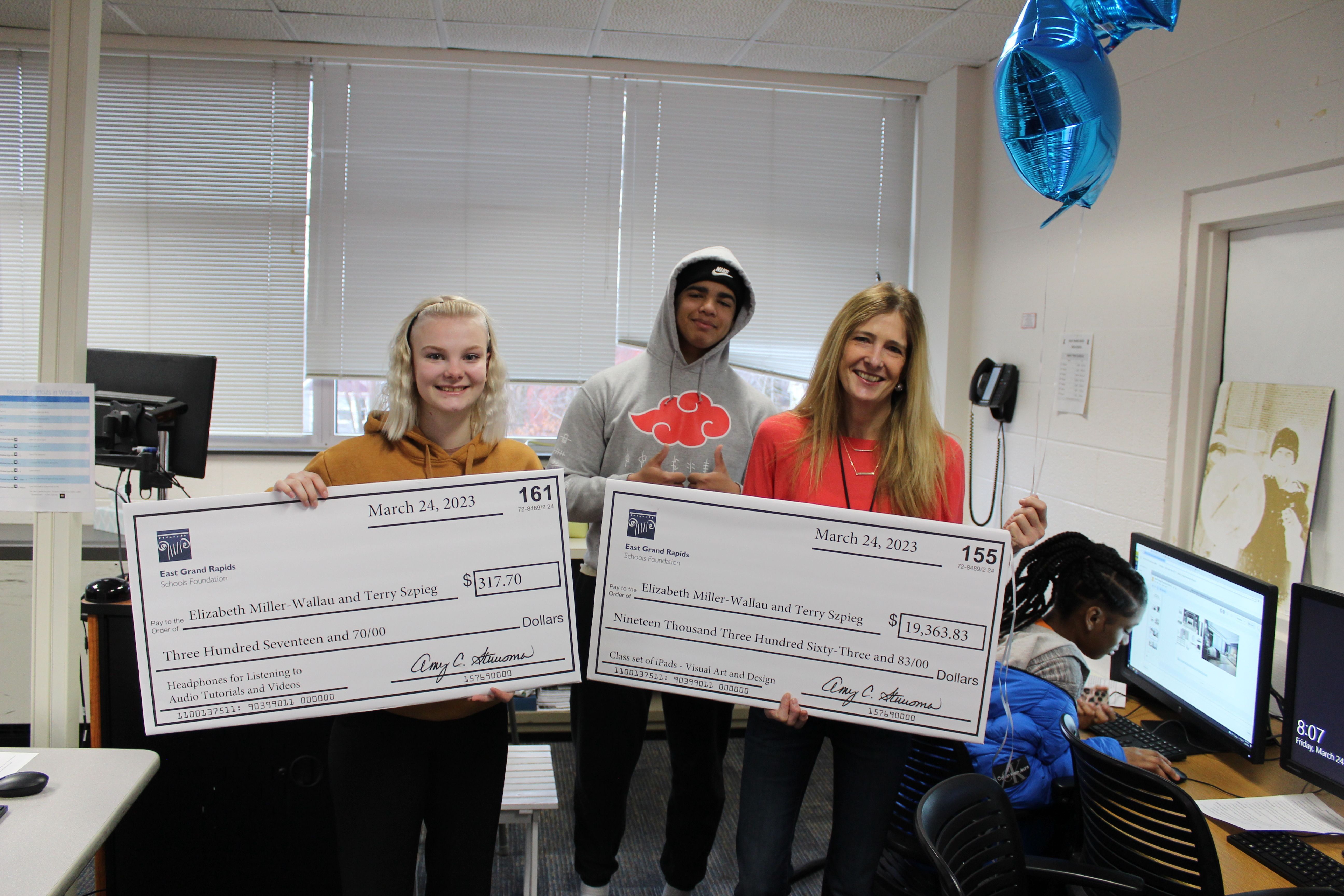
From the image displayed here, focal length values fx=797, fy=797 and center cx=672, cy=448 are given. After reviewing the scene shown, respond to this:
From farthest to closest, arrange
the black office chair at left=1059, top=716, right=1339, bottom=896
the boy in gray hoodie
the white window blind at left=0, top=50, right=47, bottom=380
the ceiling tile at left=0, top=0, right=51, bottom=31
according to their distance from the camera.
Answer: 1. the white window blind at left=0, top=50, right=47, bottom=380
2. the ceiling tile at left=0, top=0, right=51, bottom=31
3. the boy in gray hoodie
4. the black office chair at left=1059, top=716, right=1339, bottom=896

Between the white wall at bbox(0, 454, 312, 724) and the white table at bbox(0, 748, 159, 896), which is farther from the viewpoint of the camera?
the white wall at bbox(0, 454, 312, 724)

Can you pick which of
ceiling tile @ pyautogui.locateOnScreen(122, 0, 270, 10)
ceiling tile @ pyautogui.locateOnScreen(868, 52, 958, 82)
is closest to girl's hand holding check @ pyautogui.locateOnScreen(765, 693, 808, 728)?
ceiling tile @ pyautogui.locateOnScreen(868, 52, 958, 82)

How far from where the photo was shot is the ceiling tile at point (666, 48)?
3.29 meters

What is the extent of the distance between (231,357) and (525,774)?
2.47m

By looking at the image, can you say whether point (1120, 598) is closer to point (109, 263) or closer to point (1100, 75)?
point (1100, 75)

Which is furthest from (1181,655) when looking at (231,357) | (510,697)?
(231,357)

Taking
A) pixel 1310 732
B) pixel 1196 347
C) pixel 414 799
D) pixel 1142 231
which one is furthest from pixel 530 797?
pixel 1142 231

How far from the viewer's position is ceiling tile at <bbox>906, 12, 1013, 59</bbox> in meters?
3.00

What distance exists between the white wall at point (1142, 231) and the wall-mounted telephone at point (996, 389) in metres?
0.05

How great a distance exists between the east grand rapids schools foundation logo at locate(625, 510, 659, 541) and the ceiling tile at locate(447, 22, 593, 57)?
2.57 metres

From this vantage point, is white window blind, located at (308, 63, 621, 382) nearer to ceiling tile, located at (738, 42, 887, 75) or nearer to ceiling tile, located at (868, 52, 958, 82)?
ceiling tile, located at (738, 42, 887, 75)

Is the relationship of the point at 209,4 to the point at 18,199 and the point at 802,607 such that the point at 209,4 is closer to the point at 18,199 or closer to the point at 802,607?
the point at 18,199

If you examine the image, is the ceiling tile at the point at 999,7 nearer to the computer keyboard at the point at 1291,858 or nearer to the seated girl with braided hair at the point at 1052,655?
the seated girl with braided hair at the point at 1052,655

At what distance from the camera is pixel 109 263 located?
3441 millimetres
